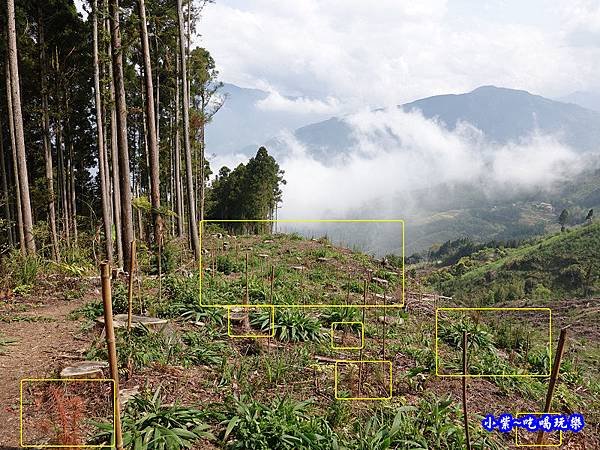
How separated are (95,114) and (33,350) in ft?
43.2

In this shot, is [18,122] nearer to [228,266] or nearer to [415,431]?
[228,266]

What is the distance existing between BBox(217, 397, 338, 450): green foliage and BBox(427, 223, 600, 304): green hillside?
811 inches

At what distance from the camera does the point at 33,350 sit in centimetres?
571

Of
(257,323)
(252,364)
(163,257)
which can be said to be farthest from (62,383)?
(163,257)

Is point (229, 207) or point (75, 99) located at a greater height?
point (75, 99)

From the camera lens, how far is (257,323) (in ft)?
22.5

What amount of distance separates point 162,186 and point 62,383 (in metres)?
28.6

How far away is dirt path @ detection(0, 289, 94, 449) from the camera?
13.4 feet

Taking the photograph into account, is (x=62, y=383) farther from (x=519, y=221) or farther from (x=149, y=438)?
(x=519, y=221)

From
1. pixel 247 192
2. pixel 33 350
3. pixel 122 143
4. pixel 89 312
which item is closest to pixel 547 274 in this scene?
pixel 247 192

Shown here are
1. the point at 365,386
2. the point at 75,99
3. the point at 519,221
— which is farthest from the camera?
the point at 519,221

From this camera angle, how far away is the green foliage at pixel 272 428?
3736 millimetres

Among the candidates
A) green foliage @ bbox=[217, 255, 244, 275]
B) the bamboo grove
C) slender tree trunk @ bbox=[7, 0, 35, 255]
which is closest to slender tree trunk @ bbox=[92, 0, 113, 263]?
the bamboo grove

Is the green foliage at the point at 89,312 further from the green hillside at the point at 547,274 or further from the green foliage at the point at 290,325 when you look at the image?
the green hillside at the point at 547,274
